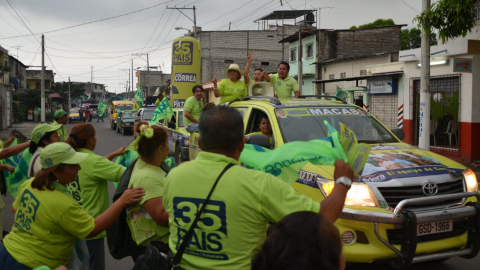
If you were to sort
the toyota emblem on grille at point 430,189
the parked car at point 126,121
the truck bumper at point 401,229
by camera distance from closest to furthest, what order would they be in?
1. the truck bumper at point 401,229
2. the toyota emblem on grille at point 430,189
3. the parked car at point 126,121

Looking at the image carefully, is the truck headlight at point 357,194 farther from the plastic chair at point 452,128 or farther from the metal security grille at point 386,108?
the metal security grille at point 386,108

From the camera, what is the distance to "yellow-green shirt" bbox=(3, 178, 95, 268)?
301cm

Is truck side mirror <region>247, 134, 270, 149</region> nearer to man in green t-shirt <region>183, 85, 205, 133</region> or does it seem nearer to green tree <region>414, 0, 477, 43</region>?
man in green t-shirt <region>183, 85, 205, 133</region>

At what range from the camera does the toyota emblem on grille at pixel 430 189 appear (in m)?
4.63

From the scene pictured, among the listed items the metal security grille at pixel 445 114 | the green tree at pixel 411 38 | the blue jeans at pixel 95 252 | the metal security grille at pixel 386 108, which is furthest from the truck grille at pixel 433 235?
the green tree at pixel 411 38

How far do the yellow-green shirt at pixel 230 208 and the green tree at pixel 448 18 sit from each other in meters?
10.5

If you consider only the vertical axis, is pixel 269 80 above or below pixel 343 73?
below

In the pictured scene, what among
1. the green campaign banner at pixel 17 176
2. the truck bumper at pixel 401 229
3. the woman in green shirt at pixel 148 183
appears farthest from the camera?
the green campaign banner at pixel 17 176

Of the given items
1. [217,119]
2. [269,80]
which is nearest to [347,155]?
[217,119]

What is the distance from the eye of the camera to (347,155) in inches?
113

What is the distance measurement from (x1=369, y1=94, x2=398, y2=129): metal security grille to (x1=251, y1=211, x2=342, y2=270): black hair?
20660mm

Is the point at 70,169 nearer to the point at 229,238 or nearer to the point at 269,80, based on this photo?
the point at 229,238

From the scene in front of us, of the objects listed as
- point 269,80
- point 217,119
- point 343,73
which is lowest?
point 217,119

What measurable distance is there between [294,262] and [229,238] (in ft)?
2.28
